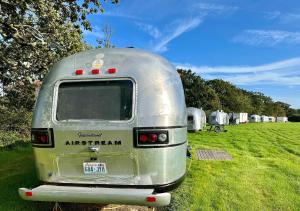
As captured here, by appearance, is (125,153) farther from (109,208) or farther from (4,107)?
(4,107)

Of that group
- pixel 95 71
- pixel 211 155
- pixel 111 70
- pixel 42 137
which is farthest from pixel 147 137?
pixel 211 155

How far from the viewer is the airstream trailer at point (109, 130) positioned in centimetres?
484

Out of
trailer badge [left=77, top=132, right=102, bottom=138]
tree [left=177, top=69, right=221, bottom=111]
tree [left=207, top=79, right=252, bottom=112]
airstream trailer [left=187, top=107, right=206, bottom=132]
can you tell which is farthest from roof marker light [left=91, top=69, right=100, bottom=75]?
tree [left=207, top=79, right=252, bottom=112]

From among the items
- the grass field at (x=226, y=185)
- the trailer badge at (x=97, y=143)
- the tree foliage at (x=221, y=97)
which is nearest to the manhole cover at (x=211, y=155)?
the grass field at (x=226, y=185)

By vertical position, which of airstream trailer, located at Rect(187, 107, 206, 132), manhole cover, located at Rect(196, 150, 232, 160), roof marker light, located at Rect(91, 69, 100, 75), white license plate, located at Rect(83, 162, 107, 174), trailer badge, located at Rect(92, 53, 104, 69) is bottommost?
manhole cover, located at Rect(196, 150, 232, 160)

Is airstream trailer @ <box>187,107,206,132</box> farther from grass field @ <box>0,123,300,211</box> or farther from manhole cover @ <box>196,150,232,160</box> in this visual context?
grass field @ <box>0,123,300,211</box>

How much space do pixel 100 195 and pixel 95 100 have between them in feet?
4.81

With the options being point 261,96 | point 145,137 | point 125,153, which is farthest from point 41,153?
point 261,96

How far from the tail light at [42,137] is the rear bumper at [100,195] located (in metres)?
0.68

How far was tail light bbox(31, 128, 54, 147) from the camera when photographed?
5.13 metres

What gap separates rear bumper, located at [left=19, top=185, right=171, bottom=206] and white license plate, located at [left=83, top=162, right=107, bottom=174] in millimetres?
257

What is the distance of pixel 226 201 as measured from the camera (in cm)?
639

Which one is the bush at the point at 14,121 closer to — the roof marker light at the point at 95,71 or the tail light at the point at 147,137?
the roof marker light at the point at 95,71

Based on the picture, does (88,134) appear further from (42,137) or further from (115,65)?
(115,65)
